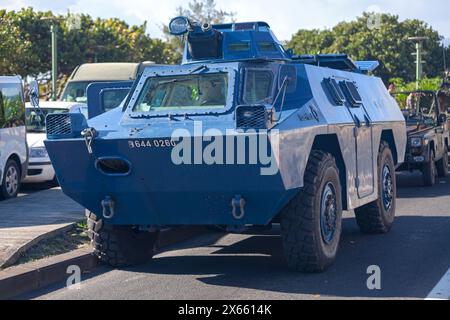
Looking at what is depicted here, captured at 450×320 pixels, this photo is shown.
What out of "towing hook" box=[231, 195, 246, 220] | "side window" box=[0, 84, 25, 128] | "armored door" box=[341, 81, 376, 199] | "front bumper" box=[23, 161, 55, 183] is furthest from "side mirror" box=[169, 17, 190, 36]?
"front bumper" box=[23, 161, 55, 183]

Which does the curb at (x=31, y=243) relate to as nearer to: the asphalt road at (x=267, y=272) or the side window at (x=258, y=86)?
the asphalt road at (x=267, y=272)

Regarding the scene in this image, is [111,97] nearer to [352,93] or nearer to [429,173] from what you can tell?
[352,93]

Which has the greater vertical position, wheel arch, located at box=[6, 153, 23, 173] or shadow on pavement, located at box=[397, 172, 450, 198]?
wheel arch, located at box=[6, 153, 23, 173]

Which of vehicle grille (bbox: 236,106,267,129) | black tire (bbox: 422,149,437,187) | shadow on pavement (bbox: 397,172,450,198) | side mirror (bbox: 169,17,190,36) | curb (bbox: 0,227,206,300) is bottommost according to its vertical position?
shadow on pavement (bbox: 397,172,450,198)

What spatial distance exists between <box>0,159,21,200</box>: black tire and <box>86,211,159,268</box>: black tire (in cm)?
546

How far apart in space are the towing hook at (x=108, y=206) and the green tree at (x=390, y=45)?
125 ft

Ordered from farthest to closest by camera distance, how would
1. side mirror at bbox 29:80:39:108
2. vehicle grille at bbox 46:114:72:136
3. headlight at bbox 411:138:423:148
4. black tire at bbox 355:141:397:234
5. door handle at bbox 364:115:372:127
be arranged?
headlight at bbox 411:138:423:148 → black tire at bbox 355:141:397:234 → side mirror at bbox 29:80:39:108 → door handle at bbox 364:115:372:127 → vehicle grille at bbox 46:114:72:136

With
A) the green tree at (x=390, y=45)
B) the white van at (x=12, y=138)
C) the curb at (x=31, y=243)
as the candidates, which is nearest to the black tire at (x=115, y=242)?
the curb at (x=31, y=243)

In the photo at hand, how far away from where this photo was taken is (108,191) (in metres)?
8.48

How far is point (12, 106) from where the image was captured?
14.8m

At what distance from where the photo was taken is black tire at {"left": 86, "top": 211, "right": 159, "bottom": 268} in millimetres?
9031

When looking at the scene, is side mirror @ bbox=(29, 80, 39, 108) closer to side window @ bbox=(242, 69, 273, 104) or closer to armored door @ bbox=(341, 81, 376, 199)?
side window @ bbox=(242, 69, 273, 104)
